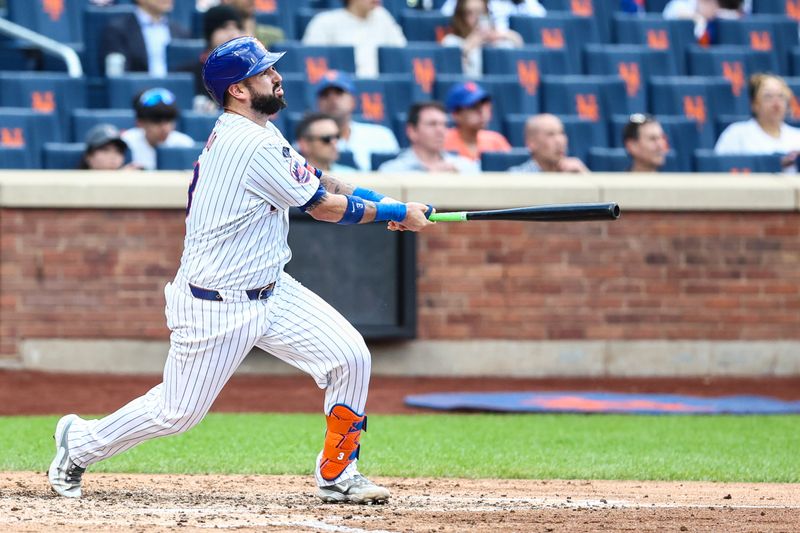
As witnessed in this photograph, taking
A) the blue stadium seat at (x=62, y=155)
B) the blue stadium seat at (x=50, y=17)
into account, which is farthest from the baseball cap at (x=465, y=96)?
the blue stadium seat at (x=50, y=17)

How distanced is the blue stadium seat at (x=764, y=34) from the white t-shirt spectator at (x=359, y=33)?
312 cm

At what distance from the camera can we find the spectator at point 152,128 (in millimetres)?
9516

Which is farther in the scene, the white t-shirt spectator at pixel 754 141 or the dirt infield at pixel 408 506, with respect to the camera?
the white t-shirt spectator at pixel 754 141

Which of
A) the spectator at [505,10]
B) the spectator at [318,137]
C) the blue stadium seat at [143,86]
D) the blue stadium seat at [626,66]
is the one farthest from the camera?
the spectator at [505,10]

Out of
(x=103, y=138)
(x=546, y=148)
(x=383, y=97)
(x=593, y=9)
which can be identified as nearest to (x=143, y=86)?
(x=103, y=138)

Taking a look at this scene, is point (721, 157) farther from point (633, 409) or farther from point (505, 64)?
point (633, 409)

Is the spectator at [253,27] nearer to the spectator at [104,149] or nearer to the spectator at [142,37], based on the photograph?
the spectator at [142,37]

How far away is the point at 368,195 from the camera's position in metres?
5.42

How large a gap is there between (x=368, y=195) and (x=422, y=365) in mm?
4423

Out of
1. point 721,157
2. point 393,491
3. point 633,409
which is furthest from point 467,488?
point 721,157

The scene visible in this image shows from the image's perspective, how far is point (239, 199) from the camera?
199 inches

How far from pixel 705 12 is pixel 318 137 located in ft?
16.7

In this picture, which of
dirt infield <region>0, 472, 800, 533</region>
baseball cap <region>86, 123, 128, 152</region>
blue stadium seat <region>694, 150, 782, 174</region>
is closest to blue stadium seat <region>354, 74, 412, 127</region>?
baseball cap <region>86, 123, 128, 152</region>

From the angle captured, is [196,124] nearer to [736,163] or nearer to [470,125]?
[470,125]
